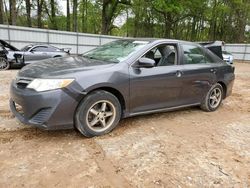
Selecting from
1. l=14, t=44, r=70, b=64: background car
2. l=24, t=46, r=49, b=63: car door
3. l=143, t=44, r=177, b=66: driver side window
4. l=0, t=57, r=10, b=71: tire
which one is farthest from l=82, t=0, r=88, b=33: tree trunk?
l=143, t=44, r=177, b=66: driver side window

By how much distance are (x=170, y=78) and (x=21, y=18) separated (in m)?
33.8

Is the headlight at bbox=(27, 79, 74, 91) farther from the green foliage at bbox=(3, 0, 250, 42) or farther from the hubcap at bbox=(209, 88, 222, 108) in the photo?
the green foliage at bbox=(3, 0, 250, 42)

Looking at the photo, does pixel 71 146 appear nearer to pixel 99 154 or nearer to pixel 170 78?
pixel 99 154

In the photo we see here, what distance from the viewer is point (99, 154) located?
3.08 metres

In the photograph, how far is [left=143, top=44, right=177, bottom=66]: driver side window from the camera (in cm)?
432

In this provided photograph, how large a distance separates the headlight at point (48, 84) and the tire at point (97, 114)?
0.37 m

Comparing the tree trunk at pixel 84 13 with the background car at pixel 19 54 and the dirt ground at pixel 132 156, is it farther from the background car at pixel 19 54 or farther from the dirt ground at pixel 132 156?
the dirt ground at pixel 132 156

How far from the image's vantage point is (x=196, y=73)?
15.4 ft

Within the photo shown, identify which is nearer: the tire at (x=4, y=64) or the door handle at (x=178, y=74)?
the door handle at (x=178, y=74)

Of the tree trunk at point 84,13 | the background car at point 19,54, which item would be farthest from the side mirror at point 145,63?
the tree trunk at point 84,13

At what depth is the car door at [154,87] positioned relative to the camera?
3.83 m

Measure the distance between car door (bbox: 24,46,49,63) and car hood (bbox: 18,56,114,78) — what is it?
7.57m

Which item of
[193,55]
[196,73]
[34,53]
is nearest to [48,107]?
[196,73]

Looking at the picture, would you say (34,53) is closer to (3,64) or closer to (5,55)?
(5,55)
